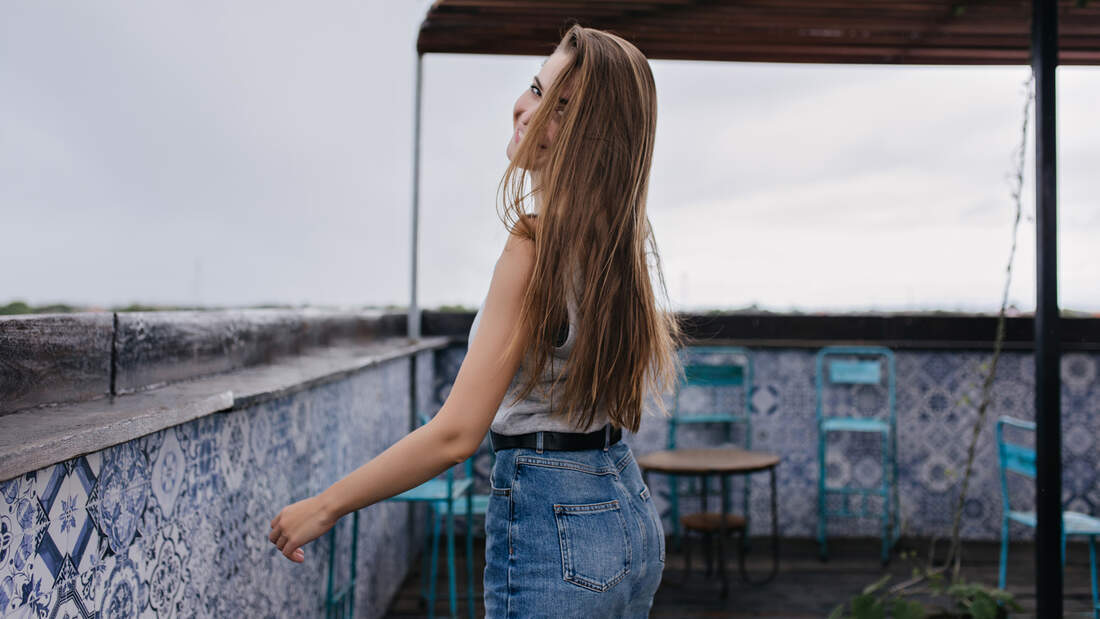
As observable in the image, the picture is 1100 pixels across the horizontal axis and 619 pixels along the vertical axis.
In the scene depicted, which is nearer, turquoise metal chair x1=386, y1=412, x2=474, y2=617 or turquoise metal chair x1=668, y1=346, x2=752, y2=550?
turquoise metal chair x1=386, y1=412, x2=474, y2=617

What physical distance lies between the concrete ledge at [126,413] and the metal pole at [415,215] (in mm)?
1700

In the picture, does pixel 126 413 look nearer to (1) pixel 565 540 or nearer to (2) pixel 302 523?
(2) pixel 302 523

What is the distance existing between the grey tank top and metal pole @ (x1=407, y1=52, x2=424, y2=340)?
8.93 feet

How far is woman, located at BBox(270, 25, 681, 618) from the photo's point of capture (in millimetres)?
778

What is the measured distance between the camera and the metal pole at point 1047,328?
1.71m

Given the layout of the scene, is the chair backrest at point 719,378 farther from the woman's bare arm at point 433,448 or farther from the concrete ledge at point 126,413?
the woman's bare arm at point 433,448

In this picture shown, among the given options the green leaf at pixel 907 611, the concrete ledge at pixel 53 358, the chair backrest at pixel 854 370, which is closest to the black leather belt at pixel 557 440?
the concrete ledge at pixel 53 358

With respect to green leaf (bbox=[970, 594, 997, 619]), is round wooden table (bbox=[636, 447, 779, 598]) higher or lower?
higher

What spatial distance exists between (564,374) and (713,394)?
3339 mm

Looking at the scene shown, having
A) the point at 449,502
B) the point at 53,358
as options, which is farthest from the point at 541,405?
the point at 449,502

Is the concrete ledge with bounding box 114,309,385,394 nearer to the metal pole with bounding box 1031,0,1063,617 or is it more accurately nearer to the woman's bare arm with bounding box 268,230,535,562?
the woman's bare arm with bounding box 268,230,535,562

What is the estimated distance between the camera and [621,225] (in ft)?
2.85

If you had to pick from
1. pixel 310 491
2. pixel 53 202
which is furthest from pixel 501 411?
pixel 310 491

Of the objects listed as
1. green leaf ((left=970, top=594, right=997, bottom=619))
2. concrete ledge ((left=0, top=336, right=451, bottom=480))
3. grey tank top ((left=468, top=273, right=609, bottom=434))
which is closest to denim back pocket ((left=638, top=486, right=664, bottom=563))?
grey tank top ((left=468, top=273, right=609, bottom=434))
